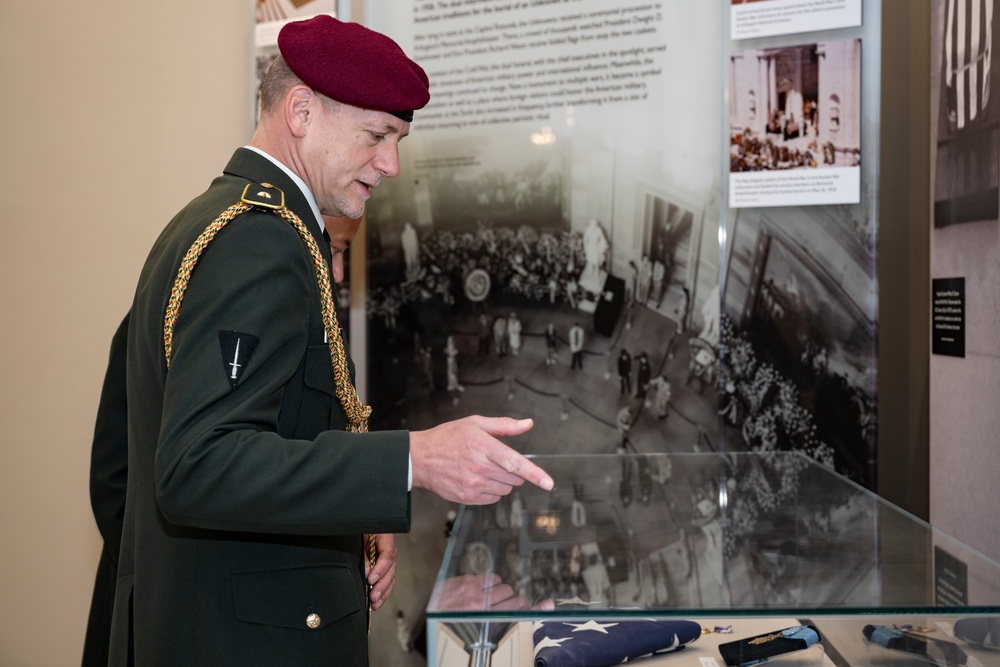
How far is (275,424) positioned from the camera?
3.80ft

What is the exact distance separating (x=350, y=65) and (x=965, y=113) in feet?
5.09

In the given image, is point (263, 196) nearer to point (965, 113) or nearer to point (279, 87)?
point (279, 87)

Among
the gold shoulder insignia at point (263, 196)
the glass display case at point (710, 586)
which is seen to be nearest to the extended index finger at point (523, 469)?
the glass display case at point (710, 586)

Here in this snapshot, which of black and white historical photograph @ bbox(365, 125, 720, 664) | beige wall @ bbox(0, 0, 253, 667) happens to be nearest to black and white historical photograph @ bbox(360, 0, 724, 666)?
black and white historical photograph @ bbox(365, 125, 720, 664)

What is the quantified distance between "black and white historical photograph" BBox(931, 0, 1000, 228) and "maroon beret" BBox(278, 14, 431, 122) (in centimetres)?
135

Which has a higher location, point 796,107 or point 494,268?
point 796,107

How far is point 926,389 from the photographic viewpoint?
2.66 metres

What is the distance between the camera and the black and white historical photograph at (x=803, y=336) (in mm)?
2732

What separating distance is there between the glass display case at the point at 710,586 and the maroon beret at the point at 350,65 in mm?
692

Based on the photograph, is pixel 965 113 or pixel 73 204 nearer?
pixel 965 113

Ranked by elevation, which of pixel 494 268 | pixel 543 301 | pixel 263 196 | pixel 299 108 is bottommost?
pixel 543 301

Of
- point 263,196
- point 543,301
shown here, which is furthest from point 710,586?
point 543,301

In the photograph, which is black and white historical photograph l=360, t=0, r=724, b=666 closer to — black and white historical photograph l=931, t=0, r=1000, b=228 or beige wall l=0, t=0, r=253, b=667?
black and white historical photograph l=931, t=0, r=1000, b=228

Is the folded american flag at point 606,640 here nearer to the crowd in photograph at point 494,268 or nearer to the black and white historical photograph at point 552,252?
the black and white historical photograph at point 552,252
